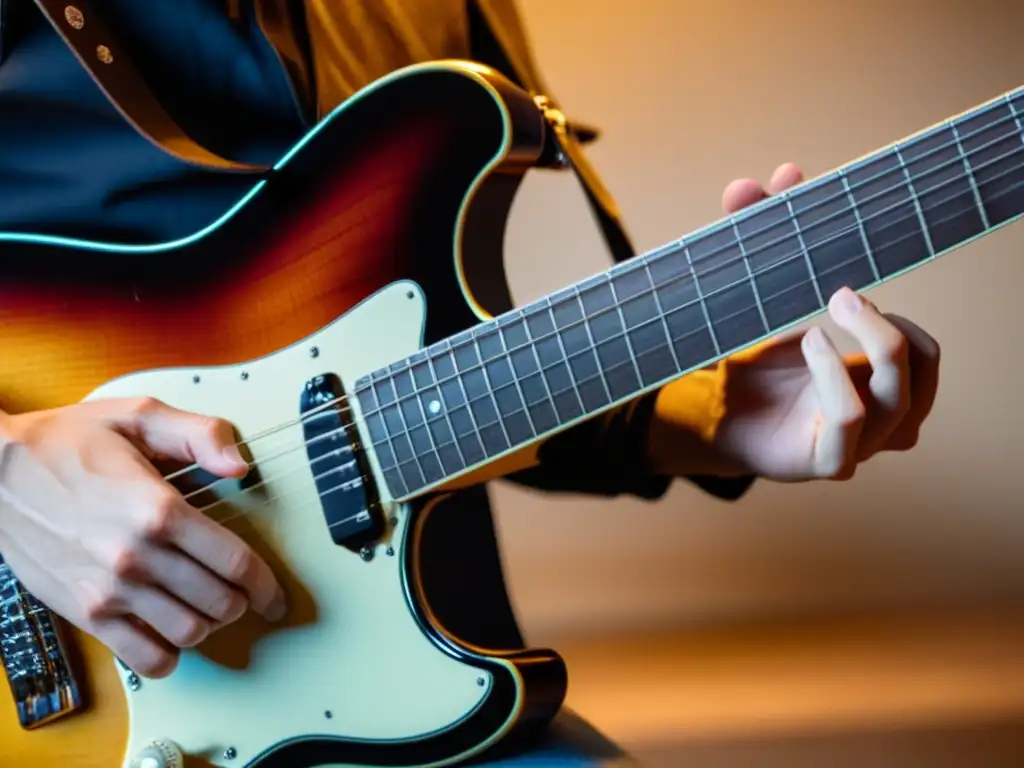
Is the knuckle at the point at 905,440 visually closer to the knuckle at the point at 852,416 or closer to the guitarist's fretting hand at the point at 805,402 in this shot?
the guitarist's fretting hand at the point at 805,402

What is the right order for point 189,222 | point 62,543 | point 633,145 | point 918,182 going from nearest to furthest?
1. point 918,182
2. point 62,543
3. point 189,222
4. point 633,145

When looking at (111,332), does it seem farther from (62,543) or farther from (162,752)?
(162,752)

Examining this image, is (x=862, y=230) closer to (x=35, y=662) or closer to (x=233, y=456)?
(x=233, y=456)

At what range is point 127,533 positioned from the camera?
0.59 metres

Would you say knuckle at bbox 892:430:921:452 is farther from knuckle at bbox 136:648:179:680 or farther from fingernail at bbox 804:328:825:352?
knuckle at bbox 136:648:179:680

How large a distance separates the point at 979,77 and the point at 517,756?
102 cm

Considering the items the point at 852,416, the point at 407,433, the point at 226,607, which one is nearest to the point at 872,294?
the point at 852,416

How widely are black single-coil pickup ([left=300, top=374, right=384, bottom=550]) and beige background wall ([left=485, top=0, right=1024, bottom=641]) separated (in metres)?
0.66

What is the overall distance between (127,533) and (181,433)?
0.23 ft

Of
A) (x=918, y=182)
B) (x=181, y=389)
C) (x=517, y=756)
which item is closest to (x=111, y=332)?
(x=181, y=389)

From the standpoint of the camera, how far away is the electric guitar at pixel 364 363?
1.82 feet

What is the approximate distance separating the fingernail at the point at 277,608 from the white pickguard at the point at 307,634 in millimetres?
11

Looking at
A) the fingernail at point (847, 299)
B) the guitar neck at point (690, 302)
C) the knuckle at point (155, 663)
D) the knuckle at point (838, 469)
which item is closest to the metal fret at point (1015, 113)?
the guitar neck at point (690, 302)

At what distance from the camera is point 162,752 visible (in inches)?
24.6
